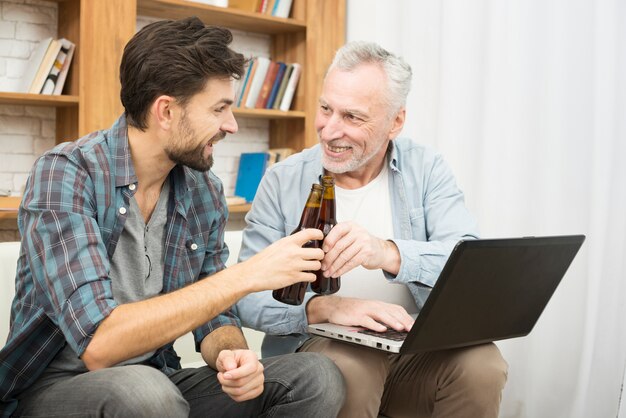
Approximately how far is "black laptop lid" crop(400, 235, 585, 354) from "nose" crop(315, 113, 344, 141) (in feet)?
2.06

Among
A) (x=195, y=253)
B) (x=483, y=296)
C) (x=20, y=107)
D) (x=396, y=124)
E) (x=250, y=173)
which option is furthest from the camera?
(x=250, y=173)

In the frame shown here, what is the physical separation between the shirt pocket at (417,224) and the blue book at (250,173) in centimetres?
201

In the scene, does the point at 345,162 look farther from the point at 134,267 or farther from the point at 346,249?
the point at 134,267

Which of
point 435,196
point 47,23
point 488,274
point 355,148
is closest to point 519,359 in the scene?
point 435,196

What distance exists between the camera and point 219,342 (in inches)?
67.2

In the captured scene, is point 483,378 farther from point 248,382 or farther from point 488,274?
point 248,382

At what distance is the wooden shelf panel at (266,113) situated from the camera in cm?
388

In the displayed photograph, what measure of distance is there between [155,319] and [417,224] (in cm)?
87

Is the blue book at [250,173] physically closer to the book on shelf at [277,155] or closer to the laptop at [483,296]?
the book on shelf at [277,155]

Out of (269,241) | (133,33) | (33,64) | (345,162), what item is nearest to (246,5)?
(133,33)

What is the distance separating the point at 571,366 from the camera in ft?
9.62

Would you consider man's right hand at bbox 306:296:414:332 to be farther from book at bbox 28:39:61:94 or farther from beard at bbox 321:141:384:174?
book at bbox 28:39:61:94

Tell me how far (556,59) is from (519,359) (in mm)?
1185

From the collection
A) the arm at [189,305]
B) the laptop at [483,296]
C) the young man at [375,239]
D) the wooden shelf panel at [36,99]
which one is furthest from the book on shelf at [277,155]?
the arm at [189,305]
